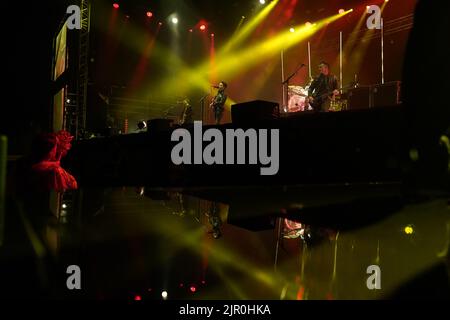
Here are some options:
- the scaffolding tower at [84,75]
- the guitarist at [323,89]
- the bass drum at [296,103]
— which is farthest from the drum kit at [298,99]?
the scaffolding tower at [84,75]

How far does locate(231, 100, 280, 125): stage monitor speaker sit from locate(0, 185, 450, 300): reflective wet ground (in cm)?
219

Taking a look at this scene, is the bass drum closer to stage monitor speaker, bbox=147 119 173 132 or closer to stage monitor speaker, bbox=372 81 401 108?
stage monitor speaker, bbox=372 81 401 108

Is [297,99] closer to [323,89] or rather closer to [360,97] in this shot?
[360,97]

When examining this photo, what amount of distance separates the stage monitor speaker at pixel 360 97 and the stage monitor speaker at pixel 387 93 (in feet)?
0.40

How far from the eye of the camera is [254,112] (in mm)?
3586

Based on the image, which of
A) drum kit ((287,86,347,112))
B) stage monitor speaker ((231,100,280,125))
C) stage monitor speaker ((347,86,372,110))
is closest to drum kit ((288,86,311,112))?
drum kit ((287,86,347,112))

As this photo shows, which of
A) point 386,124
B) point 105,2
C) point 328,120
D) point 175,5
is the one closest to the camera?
point 386,124

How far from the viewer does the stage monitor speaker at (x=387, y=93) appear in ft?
17.9

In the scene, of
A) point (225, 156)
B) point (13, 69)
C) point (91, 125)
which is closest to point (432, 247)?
point (225, 156)

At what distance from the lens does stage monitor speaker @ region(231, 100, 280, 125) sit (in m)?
3.57

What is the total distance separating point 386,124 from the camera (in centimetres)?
288

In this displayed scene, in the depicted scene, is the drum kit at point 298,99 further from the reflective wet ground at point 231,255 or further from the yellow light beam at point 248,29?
the reflective wet ground at point 231,255
